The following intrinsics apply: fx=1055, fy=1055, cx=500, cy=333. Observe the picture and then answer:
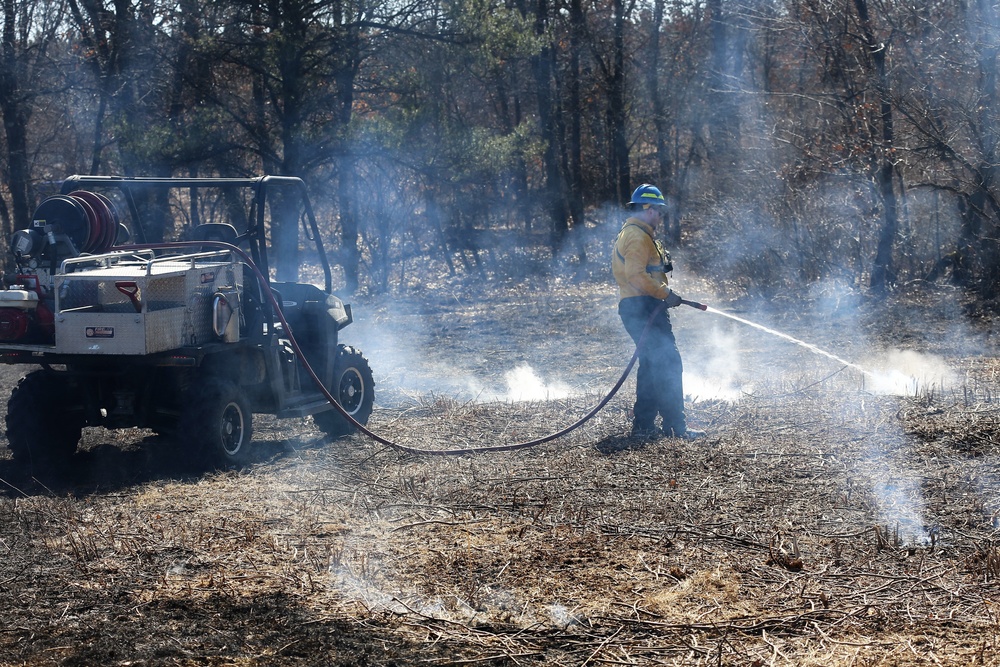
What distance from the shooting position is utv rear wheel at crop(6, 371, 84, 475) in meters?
7.69

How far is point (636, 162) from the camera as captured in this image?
30656 mm

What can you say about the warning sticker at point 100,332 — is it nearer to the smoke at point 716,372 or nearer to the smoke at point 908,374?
the smoke at point 716,372

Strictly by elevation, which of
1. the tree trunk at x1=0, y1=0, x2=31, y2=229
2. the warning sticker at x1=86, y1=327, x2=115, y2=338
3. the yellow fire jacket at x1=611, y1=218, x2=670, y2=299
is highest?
the tree trunk at x1=0, y1=0, x2=31, y2=229

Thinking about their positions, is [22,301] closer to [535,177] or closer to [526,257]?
[526,257]

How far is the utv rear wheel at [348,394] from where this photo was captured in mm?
9047

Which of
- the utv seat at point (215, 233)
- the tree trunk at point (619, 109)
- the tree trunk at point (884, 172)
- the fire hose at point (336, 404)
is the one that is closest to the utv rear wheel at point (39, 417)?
the fire hose at point (336, 404)

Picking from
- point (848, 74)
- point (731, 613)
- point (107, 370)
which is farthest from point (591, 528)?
point (848, 74)

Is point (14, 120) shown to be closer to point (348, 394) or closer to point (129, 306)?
point (348, 394)

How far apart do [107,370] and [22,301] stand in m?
0.73

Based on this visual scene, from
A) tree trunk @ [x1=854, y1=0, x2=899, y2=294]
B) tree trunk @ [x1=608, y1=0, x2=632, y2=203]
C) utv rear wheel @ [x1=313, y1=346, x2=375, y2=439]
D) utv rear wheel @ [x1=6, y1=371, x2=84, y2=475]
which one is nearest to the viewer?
utv rear wheel @ [x1=6, y1=371, x2=84, y2=475]

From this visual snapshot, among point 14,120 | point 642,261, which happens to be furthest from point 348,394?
point 14,120

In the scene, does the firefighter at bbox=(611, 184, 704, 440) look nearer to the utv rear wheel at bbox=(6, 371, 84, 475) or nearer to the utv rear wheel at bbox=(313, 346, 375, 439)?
the utv rear wheel at bbox=(313, 346, 375, 439)

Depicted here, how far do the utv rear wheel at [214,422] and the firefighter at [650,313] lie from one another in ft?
9.86

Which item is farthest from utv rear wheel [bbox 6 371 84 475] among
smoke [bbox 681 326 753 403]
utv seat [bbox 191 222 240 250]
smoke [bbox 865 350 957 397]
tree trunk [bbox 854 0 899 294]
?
tree trunk [bbox 854 0 899 294]
